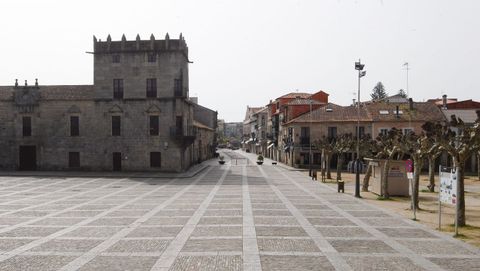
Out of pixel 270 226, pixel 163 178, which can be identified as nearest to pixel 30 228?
pixel 270 226

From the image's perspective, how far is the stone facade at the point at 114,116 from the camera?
1770 inches

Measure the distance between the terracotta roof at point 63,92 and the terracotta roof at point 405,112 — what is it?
3523 cm

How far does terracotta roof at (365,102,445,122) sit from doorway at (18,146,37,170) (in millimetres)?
41255

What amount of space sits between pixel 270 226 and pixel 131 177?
86.6ft

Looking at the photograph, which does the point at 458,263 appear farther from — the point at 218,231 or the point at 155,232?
the point at 155,232

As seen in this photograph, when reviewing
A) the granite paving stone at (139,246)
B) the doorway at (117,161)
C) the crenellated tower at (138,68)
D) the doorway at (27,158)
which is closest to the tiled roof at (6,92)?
the doorway at (27,158)

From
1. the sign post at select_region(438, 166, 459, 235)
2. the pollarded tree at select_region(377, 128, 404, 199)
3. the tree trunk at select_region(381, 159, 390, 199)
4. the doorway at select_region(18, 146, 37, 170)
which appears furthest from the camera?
the doorway at select_region(18, 146, 37, 170)

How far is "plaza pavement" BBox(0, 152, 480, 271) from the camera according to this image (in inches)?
487

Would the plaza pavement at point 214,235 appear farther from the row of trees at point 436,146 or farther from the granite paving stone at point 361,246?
the row of trees at point 436,146

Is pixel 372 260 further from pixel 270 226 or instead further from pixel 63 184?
pixel 63 184

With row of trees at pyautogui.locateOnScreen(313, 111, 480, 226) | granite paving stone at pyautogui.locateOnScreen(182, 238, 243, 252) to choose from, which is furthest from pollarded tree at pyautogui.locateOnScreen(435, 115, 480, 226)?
granite paving stone at pyautogui.locateOnScreen(182, 238, 243, 252)

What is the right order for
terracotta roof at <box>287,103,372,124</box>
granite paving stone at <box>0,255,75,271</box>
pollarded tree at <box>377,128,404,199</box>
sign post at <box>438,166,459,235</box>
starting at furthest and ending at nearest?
terracotta roof at <box>287,103,372,124</box>, pollarded tree at <box>377,128,404,199</box>, sign post at <box>438,166,459,235</box>, granite paving stone at <box>0,255,75,271</box>

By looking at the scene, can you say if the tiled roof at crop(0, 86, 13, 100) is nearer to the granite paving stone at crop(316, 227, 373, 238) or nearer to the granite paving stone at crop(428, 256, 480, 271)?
the granite paving stone at crop(316, 227, 373, 238)

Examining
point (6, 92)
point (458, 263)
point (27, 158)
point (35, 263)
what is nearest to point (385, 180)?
point (458, 263)
